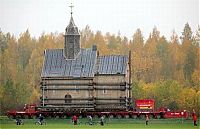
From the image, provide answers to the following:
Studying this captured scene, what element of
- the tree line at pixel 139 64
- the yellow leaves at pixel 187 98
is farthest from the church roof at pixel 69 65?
the yellow leaves at pixel 187 98

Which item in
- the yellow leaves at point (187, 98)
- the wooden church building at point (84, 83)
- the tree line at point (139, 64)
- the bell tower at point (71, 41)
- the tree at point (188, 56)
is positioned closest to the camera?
the wooden church building at point (84, 83)

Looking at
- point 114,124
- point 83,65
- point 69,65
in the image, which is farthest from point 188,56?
point 114,124

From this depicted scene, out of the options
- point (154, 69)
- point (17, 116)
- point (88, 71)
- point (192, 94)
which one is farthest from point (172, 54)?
point (17, 116)

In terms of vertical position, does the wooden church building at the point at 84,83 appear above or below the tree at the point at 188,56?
below

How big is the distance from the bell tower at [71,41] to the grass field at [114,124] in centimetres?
459

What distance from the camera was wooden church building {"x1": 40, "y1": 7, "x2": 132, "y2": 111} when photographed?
3894 cm

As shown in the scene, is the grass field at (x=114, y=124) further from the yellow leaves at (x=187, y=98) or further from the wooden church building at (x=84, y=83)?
the yellow leaves at (x=187, y=98)

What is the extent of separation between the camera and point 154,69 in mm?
46969

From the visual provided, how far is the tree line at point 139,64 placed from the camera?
41.5 m

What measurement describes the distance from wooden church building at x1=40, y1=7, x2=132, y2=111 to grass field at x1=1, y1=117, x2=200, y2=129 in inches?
117

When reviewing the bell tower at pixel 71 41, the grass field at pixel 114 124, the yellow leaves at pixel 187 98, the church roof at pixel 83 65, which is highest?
the bell tower at pixel 71 41

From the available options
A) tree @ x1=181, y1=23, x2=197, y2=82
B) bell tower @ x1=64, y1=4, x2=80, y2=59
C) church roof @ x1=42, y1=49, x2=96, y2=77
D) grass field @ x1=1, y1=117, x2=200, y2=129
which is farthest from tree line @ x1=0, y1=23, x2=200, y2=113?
grass field @ x1=1, y1=117, x2=200, y2=129

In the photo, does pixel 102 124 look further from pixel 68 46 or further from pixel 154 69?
pixel 154 69

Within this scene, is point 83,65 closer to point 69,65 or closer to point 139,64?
point 69,65
